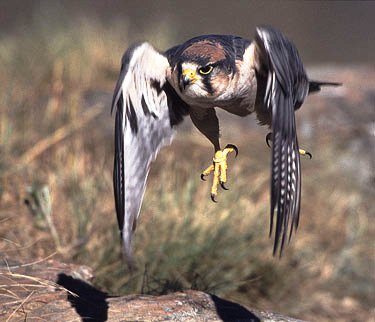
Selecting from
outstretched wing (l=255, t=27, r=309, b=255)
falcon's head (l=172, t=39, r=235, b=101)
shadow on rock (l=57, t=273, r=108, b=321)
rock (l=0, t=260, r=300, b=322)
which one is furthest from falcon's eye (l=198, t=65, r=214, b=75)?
shadow on rock (l=57, t=273, r=108, b=321)

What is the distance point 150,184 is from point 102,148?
91 cm

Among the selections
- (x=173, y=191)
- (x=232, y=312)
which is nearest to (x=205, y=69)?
(x=232, y=312)

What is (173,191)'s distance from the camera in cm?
617

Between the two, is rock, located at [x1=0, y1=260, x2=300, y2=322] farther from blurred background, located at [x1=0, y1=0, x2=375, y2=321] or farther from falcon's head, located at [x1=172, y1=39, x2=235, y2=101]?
falcon's head, located at [x1=172, y1=39, x2=235, y2=101]

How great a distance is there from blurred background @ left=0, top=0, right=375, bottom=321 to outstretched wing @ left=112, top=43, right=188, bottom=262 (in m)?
0.42

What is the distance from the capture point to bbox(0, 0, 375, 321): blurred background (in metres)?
5.57

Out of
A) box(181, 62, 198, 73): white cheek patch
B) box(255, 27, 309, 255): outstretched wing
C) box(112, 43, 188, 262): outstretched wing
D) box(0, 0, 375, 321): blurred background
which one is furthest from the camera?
box(0, 0, 375, 321): blurred background

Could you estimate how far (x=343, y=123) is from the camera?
8.89 meters

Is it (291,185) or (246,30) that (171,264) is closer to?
(291,185)

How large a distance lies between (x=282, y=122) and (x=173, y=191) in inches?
102

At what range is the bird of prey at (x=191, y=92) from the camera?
12.8ft

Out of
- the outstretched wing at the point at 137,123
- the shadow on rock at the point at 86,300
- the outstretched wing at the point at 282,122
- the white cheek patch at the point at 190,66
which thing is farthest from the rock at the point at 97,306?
the white cheek patch at the point at 190,66

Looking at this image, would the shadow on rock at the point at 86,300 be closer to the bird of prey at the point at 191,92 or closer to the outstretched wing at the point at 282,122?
the bird of prey at the point at 191,92

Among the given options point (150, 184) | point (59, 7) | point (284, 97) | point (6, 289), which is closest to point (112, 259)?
point (150, 184)
